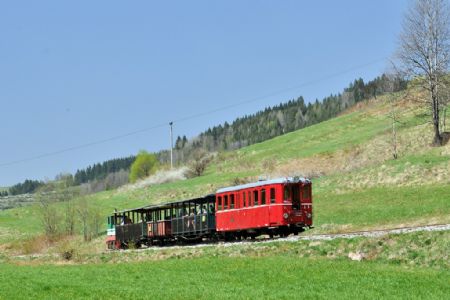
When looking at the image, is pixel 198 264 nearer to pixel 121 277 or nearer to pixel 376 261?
pixel 121 277

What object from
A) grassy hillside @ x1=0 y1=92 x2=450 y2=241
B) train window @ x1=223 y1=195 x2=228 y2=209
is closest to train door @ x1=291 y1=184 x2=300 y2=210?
grassy hillside @ x1=0 y1=92 x2=450 y2=241

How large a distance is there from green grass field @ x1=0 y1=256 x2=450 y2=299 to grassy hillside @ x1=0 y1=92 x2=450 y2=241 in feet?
41.3

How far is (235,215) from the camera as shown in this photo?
3712cm

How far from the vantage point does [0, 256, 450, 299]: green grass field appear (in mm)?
17344

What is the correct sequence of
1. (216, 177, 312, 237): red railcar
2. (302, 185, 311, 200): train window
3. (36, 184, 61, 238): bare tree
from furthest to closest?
(36, 184, 61, 238): bare tree, (302, 185, 311, 200): train window, (216, 177, 312, 237): red railcar

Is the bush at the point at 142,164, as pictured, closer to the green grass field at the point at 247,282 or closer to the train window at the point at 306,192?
the train window at the point at 306,192

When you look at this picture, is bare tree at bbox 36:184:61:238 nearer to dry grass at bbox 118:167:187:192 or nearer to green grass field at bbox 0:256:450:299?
dry grass at bbox 118:167:187:192

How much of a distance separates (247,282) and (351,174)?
36.1 m

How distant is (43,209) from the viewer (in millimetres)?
71812

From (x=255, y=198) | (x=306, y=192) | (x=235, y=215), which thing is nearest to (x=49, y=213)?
(x=235, y=215)

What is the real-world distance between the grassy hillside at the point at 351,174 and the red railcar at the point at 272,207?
4425 mm

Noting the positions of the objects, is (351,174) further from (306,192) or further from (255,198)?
(255,198)

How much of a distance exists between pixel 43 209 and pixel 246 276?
54.1 metres

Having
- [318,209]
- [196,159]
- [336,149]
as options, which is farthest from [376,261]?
[196,159]
